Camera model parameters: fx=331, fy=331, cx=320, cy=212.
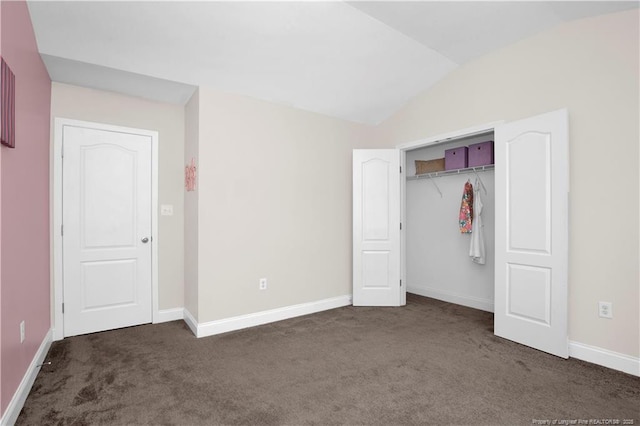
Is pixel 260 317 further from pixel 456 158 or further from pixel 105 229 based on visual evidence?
pixel 456 158

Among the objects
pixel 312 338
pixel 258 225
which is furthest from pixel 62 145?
pixel 312 338

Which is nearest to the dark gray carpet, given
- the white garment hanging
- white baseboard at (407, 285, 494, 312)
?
white baseboard at (407, 285, 494, 312)

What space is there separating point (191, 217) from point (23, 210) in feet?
4.63

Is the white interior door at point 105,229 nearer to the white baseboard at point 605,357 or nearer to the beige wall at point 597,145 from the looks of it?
the beige wall at point 597,145

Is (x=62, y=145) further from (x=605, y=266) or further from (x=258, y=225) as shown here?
(x=605, y=266)

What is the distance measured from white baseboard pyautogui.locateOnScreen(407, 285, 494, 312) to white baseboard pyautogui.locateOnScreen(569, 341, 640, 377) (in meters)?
1.27

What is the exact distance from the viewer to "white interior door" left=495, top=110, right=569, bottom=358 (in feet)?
8.91

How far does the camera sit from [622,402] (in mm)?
2053

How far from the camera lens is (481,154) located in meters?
3.84

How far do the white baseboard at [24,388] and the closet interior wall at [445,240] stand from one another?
167 inches

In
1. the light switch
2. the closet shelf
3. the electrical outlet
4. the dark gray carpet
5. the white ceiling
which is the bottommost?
the dark gray carpet

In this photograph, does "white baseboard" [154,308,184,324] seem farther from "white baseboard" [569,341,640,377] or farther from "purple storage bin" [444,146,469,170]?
"white baseboard" [569,341,640,377]

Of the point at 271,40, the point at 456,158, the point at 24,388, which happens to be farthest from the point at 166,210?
the point at 456,158

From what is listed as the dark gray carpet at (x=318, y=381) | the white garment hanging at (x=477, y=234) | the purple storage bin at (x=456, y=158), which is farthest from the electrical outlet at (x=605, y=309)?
the purple storage bin at (x=456, y=158)
